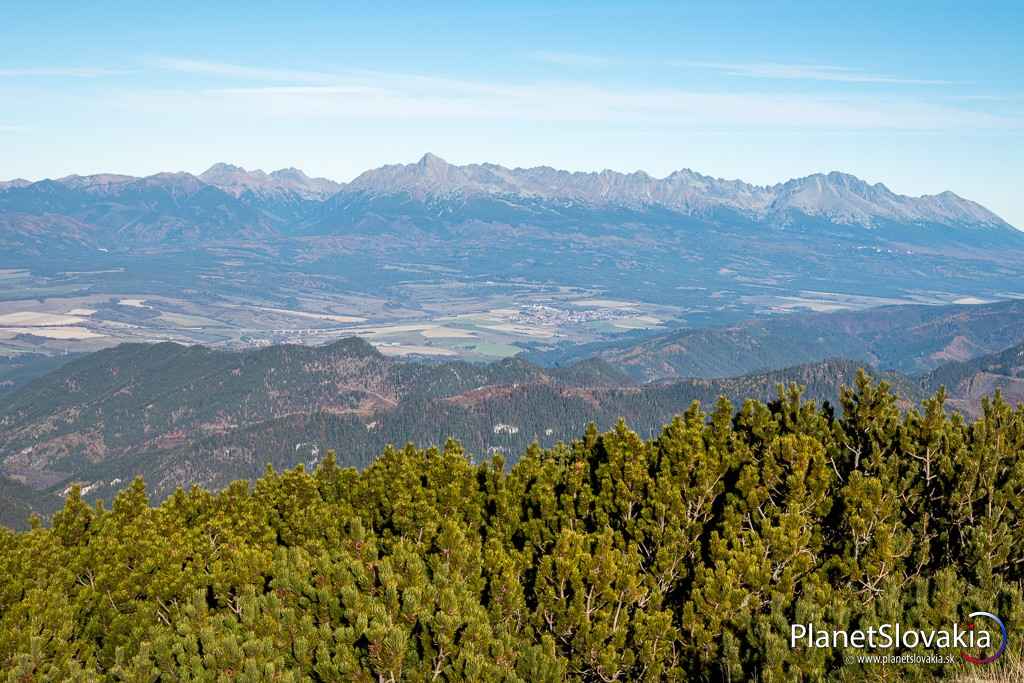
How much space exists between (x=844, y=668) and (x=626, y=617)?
6.40 metres

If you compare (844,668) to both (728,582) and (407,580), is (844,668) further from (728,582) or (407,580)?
(407,580)

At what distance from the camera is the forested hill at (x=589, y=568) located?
25.7m

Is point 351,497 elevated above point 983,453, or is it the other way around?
point 983,453

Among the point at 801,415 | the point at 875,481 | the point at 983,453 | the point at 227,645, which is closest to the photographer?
the point at 227,645

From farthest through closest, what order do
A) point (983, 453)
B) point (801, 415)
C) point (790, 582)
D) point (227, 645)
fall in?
point (801, 415)
point (983, 453)
point (790, 582)
point (227, 645)

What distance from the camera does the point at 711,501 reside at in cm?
3459

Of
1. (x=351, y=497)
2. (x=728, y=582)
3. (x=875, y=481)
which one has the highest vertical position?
(x=875, y=481)

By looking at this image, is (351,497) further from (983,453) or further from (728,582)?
(983,453)

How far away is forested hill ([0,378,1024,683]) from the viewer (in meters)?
25.7

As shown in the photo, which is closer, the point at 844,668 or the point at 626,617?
the point at 844,668

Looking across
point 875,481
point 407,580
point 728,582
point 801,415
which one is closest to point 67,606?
point 407,580

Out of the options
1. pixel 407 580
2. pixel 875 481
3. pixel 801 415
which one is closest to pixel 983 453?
pixel 875 481

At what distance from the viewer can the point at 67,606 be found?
30.2 meters

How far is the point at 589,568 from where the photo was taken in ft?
92.4
